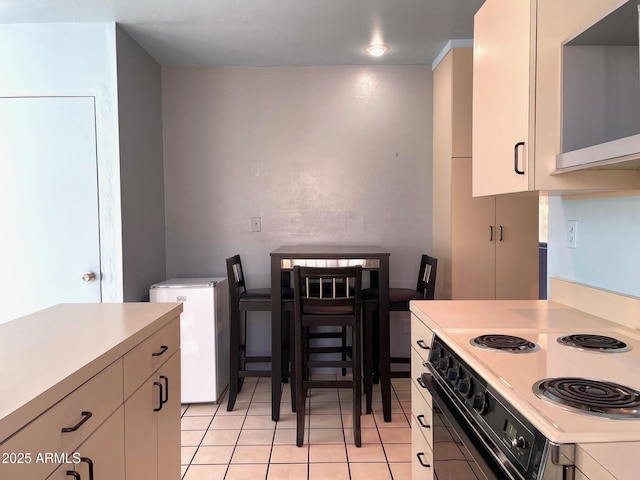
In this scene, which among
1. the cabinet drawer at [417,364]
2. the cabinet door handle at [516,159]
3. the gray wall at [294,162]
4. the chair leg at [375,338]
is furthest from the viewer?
the gray wall at [294,162]

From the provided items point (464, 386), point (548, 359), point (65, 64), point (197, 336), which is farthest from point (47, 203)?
point (548, 359)

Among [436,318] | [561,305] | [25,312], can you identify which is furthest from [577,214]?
[25,312]

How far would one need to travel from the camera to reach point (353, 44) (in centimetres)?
297

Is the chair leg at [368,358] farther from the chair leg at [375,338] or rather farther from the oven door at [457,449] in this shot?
the oven door at [457,449]

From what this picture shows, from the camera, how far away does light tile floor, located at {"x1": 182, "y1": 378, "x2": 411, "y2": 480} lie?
214 cm

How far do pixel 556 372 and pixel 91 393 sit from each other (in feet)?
3.80

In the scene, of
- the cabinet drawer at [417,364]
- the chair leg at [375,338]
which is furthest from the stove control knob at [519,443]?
the chair leg at [375,338]

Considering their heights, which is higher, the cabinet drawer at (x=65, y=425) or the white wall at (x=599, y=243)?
the white wall at (x=599, y=243)

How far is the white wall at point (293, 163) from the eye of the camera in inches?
134

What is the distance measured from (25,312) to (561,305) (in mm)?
3000

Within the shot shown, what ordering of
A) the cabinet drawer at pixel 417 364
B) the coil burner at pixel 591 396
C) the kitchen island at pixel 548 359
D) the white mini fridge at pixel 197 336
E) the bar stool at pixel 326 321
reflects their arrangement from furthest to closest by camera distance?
the white mini fridge at pixel 197 336 → the bar stool at pixel 326 321 → the cabinet drawer at pixel 417 364 → the coil burner at pixel 591 396 → the kitchen island at pixel 548 359

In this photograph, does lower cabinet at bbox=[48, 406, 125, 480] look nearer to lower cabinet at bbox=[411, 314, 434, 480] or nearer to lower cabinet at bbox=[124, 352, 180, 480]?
lower cabinet at bbox=[124, 352, 180, 480]

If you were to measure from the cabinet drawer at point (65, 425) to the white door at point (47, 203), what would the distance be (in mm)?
1765

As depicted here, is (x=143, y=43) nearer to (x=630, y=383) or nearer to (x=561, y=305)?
(x=561, y=305)
